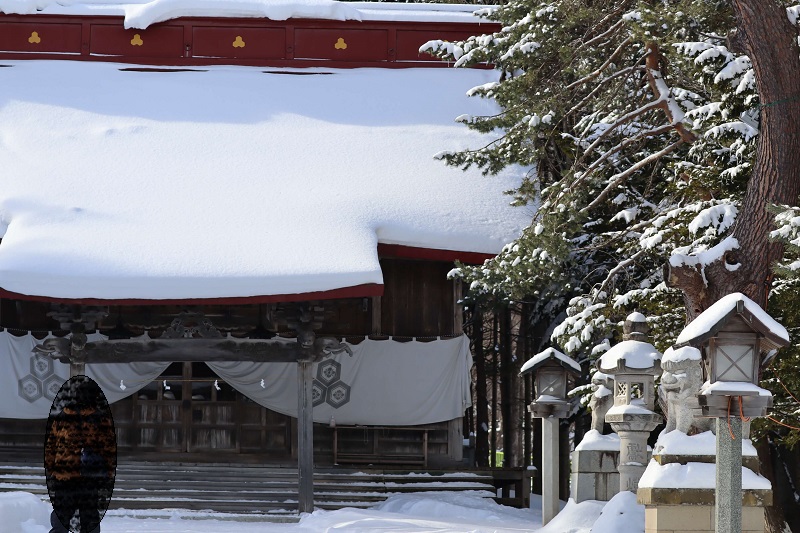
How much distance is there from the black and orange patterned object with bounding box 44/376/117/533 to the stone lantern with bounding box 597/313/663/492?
600 centimetres

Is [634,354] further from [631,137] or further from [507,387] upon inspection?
[507,387]

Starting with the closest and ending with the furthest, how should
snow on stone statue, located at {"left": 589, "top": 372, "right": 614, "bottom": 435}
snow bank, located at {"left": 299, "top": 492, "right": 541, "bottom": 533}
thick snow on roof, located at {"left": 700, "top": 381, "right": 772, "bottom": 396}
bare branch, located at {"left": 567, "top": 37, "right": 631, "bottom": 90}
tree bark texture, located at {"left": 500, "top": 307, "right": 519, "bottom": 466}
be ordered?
thick snow on roof, located at {"left": 700, "top": 381, "right": 772, "bottom": 396} < snow on stone statue, located at {"left": 589, "top": 372, "right": 614, "bottom": 435} < bare branch, located at {"left": 567, "top": 37, "right": 631, "bottom": 90} < snow bank, located at {"left": 299, "top": 492, "right": 541, "bottom": 533} < tree bark texture, located at {"left": 500, "top": 307, "right": 519, "bottom": 466}

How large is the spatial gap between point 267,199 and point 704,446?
10.3 metres

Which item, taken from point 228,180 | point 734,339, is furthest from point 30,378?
point 734,339

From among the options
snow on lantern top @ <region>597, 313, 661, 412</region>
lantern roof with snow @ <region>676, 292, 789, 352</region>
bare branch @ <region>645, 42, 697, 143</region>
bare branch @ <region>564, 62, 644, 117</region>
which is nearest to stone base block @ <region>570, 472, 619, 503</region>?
snow on lantern top @ <region>597, 313, 661, 412</region>

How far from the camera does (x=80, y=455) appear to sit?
183 inches

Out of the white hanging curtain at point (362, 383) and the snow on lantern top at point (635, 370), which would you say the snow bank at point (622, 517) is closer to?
the snow on lantern top at point (635, 370)

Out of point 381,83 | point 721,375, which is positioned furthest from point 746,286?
point 381,83

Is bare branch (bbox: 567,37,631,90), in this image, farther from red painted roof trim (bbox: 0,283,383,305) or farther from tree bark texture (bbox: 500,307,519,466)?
tree bark texture (bbox: 500,307,519,466)

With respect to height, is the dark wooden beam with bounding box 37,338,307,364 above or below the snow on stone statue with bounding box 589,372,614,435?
above

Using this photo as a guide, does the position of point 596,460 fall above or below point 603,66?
below

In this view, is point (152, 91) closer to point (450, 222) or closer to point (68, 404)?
point (450, 222)

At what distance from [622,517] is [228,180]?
1040 centimetres

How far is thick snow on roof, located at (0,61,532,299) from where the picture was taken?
611 inches
